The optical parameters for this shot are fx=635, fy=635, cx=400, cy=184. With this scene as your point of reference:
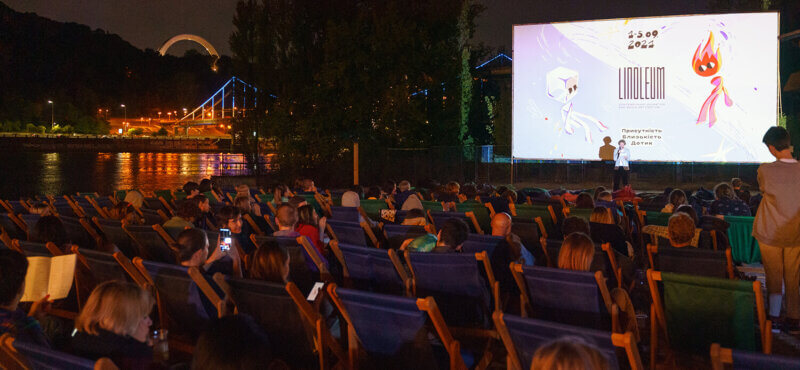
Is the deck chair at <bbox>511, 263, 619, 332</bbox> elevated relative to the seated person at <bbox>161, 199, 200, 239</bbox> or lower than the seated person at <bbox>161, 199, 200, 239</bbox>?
lower

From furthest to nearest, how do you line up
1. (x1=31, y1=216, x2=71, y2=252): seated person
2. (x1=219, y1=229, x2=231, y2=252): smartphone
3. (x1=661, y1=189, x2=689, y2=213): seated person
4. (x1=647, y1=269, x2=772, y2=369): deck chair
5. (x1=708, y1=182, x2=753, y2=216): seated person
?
(x1=708, y1=182, x2=753, y2=216): seated person → (x1=661, y1=189, x2=689, y2=213): seated person → (x1=31, y1=216, x2=71, y2=252): seated person → (x1=219, y1=229, x2=231, y2=252): smartphone → (x1=647, y1=269, x2=772, y2=369): deck chair

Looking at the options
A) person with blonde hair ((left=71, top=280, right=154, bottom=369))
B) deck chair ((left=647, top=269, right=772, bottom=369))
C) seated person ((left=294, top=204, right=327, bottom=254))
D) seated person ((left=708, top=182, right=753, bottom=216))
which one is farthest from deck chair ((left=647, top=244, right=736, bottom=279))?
seated person ((left=708, top=182, right=753, bottom=216))

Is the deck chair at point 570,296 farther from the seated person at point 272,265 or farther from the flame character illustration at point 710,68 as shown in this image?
the flame character illustration at point 710,68

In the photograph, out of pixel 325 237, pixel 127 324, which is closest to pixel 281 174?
pixel 325 237

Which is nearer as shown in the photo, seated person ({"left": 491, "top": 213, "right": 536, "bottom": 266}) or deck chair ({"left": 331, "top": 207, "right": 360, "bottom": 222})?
seated person ({"left": 491, "top": 213, "right": 536, "bottom": 266})

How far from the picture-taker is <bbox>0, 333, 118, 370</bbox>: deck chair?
1.87 metres

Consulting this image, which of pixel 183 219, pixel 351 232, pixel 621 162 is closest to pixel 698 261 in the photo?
pixel 351 232

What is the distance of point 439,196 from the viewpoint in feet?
27.6

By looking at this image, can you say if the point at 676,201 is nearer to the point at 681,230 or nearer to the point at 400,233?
the point at 681,230

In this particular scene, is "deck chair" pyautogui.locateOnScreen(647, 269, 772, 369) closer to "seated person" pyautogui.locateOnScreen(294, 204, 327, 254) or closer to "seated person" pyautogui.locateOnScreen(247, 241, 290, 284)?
"seated person" pyautogui.locateOnScreen(247, 241, 290, 284)

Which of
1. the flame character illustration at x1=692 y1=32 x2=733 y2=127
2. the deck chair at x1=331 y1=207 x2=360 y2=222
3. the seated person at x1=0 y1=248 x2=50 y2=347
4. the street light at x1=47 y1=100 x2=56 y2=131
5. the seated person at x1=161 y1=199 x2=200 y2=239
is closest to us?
the seated person at x1=0 y1=248 x2=50 y2=347

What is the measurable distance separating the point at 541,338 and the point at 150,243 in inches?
146

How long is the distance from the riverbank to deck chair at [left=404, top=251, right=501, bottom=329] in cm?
5251

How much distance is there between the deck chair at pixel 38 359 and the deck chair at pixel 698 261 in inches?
129
